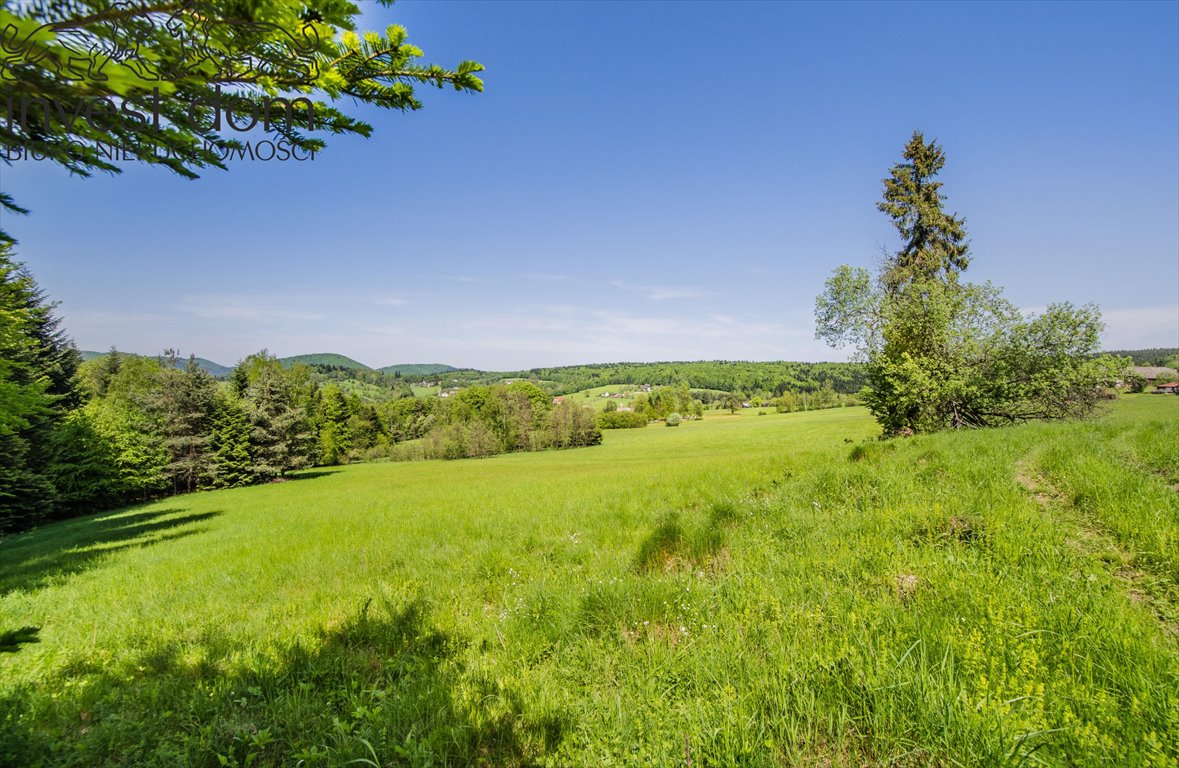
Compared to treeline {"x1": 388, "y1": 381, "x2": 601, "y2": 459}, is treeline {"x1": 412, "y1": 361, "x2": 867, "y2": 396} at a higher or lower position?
higher

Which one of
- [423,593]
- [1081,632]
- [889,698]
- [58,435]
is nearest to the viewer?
[889,698]

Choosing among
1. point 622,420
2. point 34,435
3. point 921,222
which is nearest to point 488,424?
point 622,420

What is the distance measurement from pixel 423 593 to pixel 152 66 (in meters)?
5.25

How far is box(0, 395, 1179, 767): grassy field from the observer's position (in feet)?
6.96

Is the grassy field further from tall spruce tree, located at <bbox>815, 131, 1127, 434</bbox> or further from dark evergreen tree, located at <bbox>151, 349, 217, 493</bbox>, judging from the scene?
dark evergreen tree, located at <bbox>151, 349, 217, 493</bbox>

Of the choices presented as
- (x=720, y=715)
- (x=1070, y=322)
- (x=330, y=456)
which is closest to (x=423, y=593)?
(x=720, y=715)

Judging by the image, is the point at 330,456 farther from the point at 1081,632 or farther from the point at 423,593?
the point at 1081,632

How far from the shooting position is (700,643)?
3098 mm

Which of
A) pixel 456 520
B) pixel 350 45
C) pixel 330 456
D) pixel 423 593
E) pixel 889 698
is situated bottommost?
pixel 330 456

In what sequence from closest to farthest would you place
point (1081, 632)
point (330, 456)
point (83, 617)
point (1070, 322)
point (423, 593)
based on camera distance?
1. point (1081, 632)
2. point (423, 593)
3. point (83, 617)
4. point (1070, 322)
5. point (330, 456)

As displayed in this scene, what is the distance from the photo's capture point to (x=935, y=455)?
26.8 feet

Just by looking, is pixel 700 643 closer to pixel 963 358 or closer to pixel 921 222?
pixel 963 358

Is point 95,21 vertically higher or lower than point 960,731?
higher

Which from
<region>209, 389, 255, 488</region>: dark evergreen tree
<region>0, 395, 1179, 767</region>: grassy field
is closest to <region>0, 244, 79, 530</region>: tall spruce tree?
<region>209, 389, 255, 488</region>: dark evergreen tree
